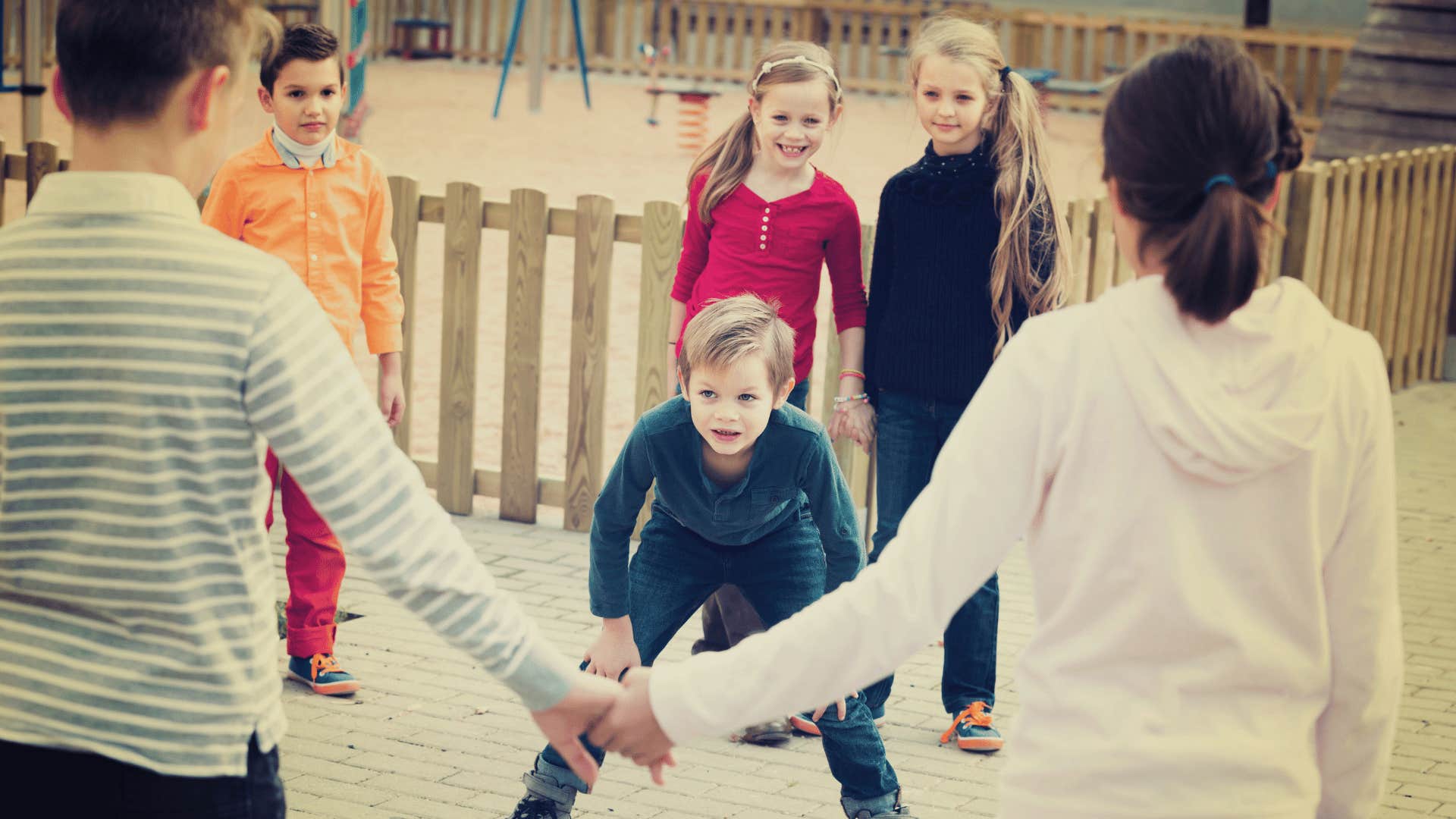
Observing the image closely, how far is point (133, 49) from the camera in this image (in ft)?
6.45

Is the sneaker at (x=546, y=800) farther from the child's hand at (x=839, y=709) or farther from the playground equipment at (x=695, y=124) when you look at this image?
the playground equipment at (x=695, y=124)

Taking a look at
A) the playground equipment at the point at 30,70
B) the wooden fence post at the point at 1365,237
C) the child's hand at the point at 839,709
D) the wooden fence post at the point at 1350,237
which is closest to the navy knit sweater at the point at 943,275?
the child's hand at the point at 839,709

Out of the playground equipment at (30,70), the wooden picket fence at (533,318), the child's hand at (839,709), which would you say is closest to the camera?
the child's hand at (839,709)

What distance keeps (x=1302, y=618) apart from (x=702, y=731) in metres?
0.77

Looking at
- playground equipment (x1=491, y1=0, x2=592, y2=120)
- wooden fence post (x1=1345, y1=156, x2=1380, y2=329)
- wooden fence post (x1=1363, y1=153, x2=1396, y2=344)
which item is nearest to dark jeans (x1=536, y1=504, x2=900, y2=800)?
wooden fence post (x1=1345, y1=156, x2=1380, y2=329)

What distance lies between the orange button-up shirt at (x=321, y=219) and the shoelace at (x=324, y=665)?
2.84ft

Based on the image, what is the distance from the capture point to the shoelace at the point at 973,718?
4391 mm

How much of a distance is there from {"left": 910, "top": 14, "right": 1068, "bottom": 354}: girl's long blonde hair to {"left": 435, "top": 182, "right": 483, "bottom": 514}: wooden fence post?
241cm

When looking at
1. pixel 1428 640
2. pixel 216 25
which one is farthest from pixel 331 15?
pixel 216 25

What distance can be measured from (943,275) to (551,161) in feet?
44.0

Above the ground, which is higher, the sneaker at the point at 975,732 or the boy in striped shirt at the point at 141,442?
the boy in striped shirt at the point at 141,442

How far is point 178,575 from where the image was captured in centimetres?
196

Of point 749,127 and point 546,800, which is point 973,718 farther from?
point 749,127

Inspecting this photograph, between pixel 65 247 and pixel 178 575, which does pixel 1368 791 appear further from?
pixel 65 247
